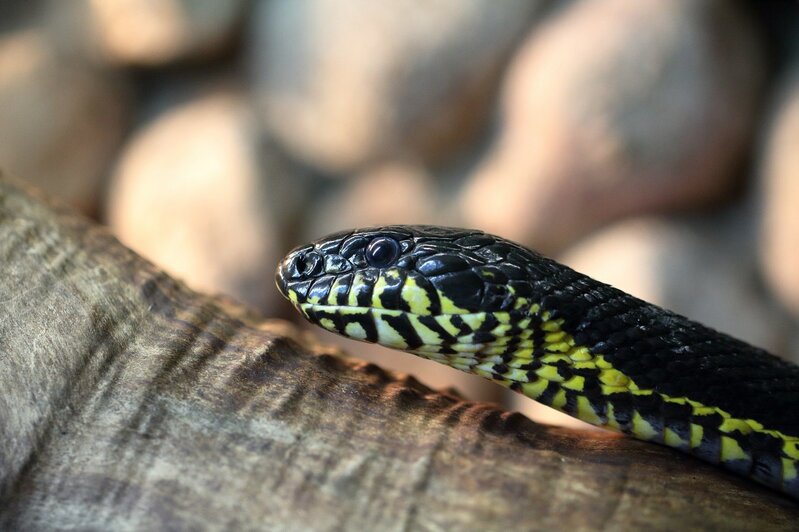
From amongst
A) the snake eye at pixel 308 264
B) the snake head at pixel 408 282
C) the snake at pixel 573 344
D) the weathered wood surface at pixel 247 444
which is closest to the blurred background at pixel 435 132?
the snake at pixel 573 344

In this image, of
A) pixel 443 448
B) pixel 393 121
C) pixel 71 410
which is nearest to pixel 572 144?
pixel 393 121

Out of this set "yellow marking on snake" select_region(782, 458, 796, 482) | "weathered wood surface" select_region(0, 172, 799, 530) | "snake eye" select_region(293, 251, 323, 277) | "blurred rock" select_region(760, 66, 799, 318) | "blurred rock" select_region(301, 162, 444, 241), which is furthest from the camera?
"blurred rock" select_region(301, 162, 444, 241)

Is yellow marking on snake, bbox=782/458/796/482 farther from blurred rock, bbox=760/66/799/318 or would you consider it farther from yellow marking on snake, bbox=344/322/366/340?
blurred rock, bbox=760/66/799/318

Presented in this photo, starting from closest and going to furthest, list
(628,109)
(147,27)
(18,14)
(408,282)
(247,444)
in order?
(247,444), (408,282), (628,109), (147,27), (18,14)

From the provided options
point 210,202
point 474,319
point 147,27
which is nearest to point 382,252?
point 474,319

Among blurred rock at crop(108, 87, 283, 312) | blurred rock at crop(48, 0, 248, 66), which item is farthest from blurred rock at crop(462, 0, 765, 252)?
blurred rock at crop(48, 0, 248, 66)

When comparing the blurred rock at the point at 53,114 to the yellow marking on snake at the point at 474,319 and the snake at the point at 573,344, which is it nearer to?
the snake at the point at 573,344

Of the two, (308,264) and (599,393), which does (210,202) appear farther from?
(599,393)
